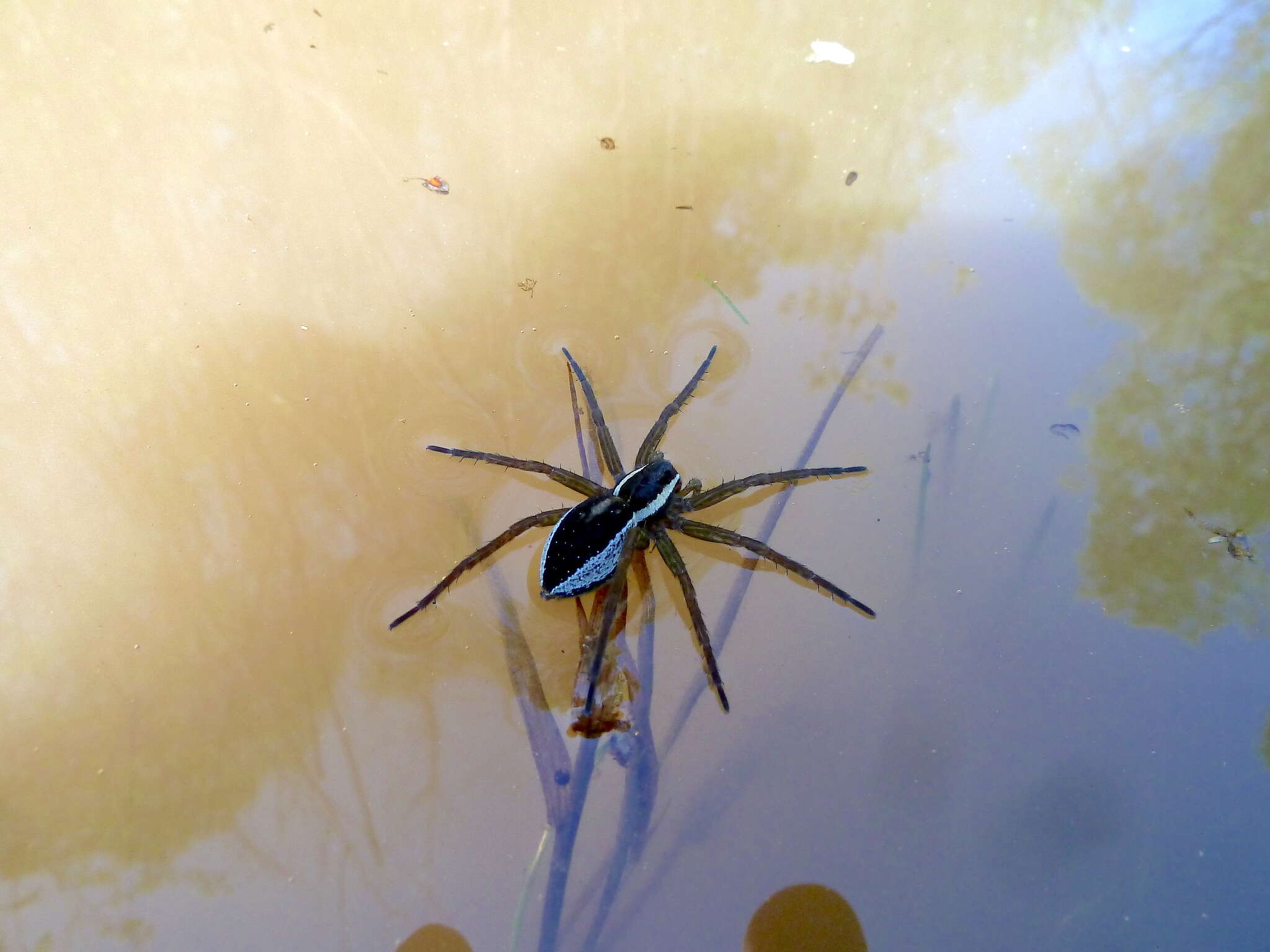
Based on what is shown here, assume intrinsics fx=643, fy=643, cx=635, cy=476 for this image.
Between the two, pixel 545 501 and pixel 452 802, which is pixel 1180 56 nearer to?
pixel 545 501

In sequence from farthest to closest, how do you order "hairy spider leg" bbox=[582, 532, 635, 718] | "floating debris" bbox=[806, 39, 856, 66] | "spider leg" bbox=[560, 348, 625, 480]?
"floating debris" bbox=[806, 39, 856, 66] → "spider leg" bbox=[560, 348, 625, 480] → "hairy spider leg" bbox=[582, 532, 635, 718]

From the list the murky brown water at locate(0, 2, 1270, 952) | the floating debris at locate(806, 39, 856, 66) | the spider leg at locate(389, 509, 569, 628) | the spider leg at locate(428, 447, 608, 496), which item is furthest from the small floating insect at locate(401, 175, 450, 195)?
the floating debris at locate(806, 39, 856, 66)

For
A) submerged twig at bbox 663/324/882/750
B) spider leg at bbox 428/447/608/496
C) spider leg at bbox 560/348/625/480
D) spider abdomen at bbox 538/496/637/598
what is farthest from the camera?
spider leg at bbox 560/348/625/480

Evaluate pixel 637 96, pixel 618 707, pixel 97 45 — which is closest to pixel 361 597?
pixel 618 707

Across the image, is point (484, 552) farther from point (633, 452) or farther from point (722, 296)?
point (722, 296)

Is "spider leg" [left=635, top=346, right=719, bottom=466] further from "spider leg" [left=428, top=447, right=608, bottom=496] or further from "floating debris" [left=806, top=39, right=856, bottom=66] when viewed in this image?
"floating debris" [left=806, top=39, right=856, bottom=66]

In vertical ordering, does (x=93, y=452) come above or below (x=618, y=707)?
above

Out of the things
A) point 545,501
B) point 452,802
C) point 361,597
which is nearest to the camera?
point 452,802

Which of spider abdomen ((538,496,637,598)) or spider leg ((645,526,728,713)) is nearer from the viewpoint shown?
spider abdomen ((538,496,637,598))
